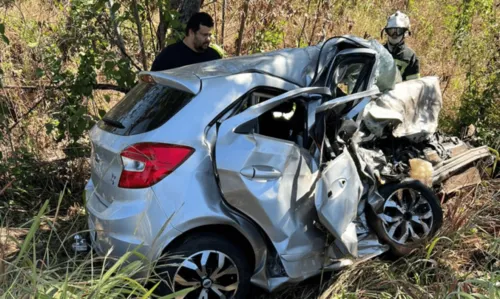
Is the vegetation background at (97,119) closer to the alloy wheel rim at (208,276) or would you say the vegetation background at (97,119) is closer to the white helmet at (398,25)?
the alloy wheel rim at (208,276)

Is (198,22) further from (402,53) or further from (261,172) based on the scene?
(402,53)

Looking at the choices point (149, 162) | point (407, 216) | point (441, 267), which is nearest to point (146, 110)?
point (149, 162)

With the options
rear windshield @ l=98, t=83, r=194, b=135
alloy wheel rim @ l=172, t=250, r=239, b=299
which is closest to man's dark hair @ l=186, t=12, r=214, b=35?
rear windshield @ l=98, t=83, r=194, b=135

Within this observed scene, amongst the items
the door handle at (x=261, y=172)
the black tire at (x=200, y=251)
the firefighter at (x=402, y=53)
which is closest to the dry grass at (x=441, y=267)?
the black tire at (x=200, y=251)

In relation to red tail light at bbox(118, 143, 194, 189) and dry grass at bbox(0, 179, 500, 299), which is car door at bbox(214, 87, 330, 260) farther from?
dry grass at bbox(0, 179, 500, 299)

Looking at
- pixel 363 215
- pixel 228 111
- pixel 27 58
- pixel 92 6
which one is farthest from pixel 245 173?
pixel 27 58

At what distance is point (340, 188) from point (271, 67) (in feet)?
3.30

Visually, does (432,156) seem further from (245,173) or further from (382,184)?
(245,173)

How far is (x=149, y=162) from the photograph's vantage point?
321cm

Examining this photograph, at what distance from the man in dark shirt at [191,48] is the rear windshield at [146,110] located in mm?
1171

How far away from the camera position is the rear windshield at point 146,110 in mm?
3375

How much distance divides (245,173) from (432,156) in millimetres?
2522

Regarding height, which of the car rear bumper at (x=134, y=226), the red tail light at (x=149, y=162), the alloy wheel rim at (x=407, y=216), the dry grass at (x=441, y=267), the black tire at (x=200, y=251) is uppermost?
the red tail light at (x=149, y=162)

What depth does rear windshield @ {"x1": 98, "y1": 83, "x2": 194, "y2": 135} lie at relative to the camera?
11.1 ft
